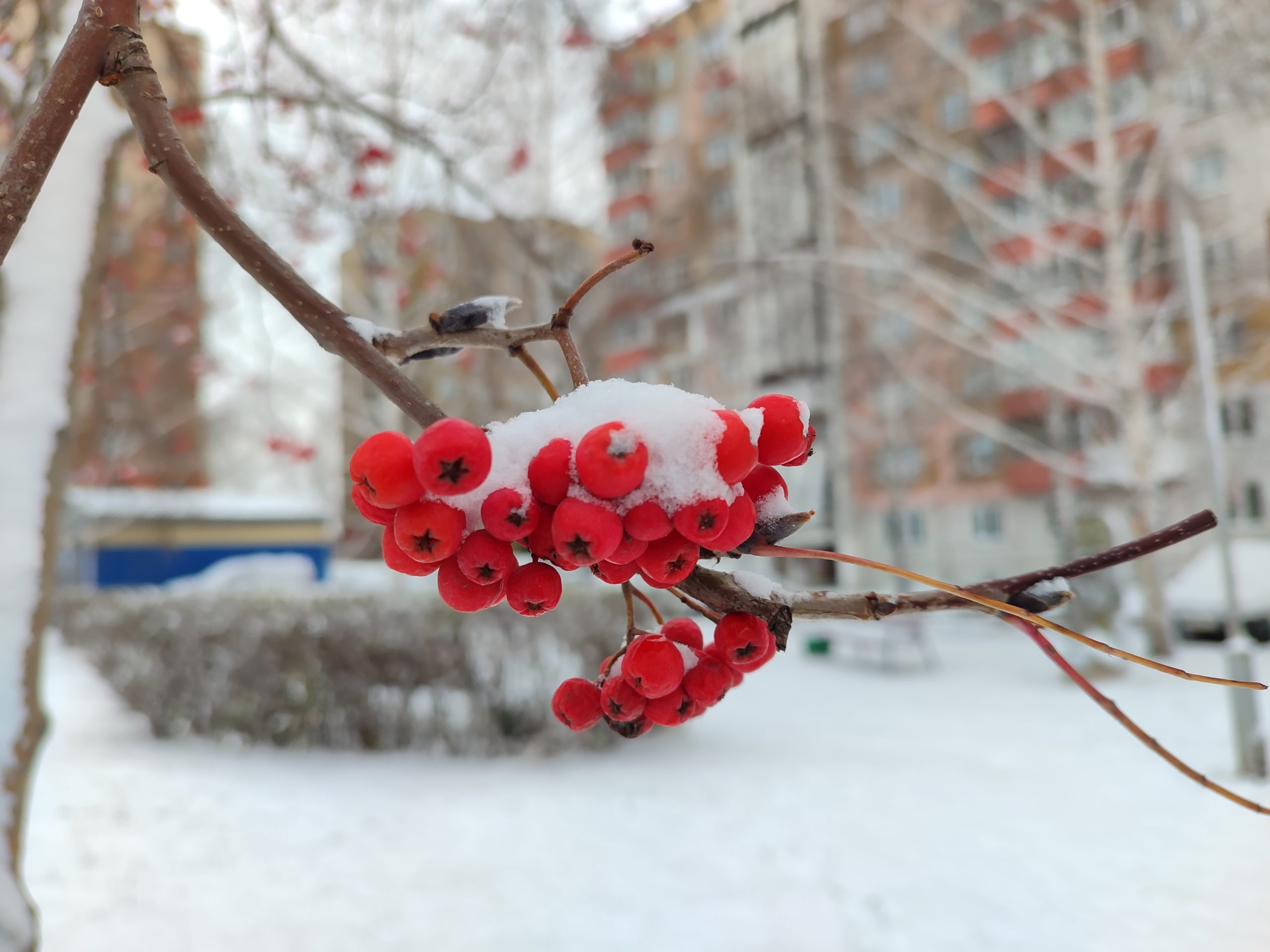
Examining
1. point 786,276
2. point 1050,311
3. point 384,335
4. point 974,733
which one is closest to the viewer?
point 384,335

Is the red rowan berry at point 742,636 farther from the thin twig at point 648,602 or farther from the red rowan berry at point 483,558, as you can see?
the red rowan berry at point 483,558

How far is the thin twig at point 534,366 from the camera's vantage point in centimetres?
75

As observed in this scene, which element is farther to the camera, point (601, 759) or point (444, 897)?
point (601, 759)

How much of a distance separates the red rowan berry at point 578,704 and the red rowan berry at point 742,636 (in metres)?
0.18

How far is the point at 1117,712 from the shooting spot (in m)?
0.67

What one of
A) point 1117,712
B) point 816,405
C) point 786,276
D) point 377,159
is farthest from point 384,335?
point 816,405

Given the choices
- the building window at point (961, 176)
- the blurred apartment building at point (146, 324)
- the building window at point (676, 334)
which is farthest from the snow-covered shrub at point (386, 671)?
the building window at point (961, 176)

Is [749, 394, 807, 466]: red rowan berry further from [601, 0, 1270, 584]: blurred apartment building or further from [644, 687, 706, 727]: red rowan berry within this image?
[601, 0, 1270, 584]: blurred apartment building

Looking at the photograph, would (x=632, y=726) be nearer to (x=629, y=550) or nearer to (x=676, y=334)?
(x=629, y=550)

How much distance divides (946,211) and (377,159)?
1316cm

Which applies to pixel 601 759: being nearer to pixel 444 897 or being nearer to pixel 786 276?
pixel 444 897

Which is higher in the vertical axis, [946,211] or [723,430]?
[946,211]

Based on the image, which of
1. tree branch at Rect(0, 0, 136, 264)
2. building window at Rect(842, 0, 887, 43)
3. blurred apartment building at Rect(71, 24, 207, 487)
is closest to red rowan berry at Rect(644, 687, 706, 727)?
tree branch at Rect(0, 0, 136, 264)

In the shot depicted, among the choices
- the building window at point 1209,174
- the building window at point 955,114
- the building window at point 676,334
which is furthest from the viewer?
the building window at point 955,114
